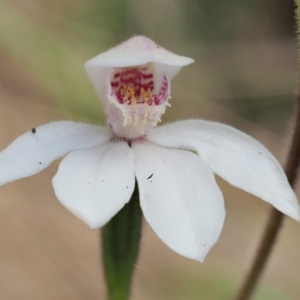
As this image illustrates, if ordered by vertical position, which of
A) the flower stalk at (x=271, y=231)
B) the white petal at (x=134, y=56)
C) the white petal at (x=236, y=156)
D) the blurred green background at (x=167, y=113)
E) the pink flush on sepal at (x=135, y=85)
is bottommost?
the blurred green background at (x=167, y=113)

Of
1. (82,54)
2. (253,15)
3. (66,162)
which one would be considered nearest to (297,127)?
(66,162)

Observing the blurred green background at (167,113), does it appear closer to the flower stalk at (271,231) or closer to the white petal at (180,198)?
the flower stalk at (271,231)

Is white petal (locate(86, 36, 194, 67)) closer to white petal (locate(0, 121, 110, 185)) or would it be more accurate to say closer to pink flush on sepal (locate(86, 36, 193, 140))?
pink flush on sepal (locate(86, 36, 193, 140))

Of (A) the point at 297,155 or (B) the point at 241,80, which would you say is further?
(B) the point at 241,80

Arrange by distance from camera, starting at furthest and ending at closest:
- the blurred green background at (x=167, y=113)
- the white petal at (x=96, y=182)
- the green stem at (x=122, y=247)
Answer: the blurred green background at (x=167, y=113), the green stem at (x=122, y=247), the white petal at (x=96, y=182)

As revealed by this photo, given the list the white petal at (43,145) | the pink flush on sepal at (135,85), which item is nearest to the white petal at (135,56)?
the pink flush on sepal at (135,85)

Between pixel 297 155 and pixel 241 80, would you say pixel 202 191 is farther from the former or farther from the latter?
pixel 241 80
